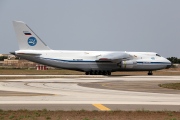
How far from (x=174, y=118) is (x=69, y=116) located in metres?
3.69

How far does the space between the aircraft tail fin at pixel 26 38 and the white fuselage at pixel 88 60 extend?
3.40 feet

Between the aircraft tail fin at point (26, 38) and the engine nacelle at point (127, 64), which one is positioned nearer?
the aircraft tail fin at point (26, 38)

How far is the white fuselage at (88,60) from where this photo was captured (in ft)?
183

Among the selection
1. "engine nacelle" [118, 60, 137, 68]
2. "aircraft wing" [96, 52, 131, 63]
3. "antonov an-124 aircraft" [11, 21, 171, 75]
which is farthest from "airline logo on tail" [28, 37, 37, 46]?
"engine nacelle" [118, 60, 137, 68]

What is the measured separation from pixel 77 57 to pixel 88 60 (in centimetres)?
191

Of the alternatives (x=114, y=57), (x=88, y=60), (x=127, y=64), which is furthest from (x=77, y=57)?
(x=127, y=64)

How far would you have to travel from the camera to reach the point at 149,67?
197 ft

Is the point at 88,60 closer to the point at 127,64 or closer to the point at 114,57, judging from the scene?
the point at 114,57

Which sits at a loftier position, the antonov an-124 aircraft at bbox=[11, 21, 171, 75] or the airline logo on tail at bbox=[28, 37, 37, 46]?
the airline logo on tail at bbox=[28, 37, 37, 46]

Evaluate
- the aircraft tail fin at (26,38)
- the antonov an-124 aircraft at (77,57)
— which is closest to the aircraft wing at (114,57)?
the antonov an-124 aircraft at (77,57)

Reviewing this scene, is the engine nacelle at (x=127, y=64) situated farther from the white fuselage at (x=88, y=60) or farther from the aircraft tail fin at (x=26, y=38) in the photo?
the aircraft tail fin at (x=26, y=38)

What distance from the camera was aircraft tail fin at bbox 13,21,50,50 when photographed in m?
55.6

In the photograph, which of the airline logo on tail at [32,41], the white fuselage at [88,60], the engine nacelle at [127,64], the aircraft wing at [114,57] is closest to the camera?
the white fuselage at [88,60]

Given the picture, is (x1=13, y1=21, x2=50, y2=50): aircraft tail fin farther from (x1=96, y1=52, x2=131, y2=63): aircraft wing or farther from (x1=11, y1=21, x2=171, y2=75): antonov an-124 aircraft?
(x1=96, y1=52, x2=131, y2=63): aircraft wing
